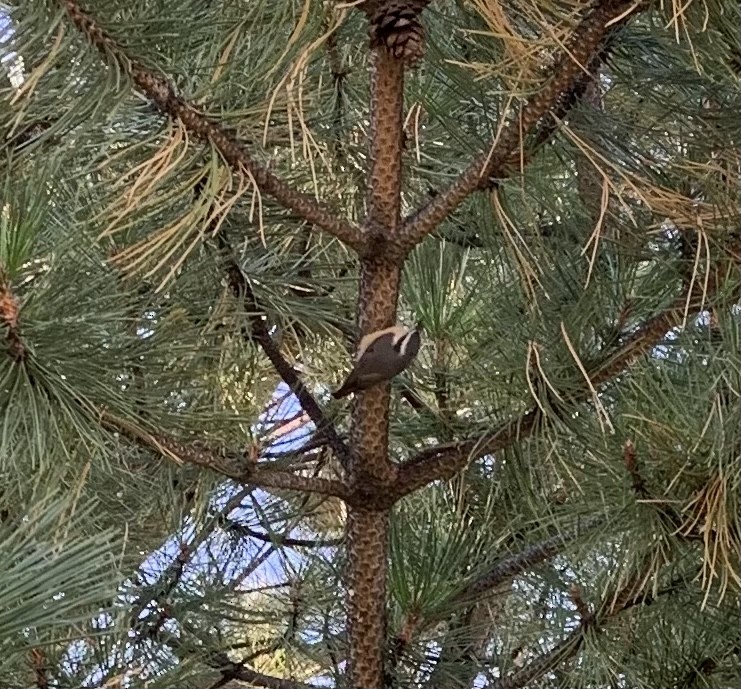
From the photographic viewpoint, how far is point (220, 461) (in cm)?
62

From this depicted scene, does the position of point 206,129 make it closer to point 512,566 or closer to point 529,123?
point 529,123

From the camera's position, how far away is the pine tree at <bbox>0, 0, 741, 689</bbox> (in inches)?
21.7

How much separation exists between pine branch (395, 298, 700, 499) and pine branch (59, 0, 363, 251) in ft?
0.45

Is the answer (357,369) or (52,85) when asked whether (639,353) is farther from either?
(52,85)

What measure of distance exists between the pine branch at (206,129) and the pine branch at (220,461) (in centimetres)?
14

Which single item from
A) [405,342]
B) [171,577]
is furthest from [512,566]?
[171,577]

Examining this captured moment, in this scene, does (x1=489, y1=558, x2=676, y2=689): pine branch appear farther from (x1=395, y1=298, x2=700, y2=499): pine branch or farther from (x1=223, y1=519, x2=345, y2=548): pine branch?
(x1=223, y1=519, x2=345, y2=548): pine branch

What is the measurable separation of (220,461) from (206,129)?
19 centimetres

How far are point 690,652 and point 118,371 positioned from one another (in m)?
0.40

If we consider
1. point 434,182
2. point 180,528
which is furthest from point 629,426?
point 180,528

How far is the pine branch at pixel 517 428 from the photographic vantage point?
0.63 m

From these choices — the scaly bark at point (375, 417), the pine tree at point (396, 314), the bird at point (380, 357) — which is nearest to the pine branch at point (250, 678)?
the pine tree at point (396, 314)

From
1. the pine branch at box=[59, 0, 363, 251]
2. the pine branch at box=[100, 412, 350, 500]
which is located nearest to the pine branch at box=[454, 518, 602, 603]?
the pine branch at box=[100, 412, 350, 500]

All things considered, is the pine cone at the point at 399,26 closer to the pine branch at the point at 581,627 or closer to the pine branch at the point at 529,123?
the pine branch at the point at 529,123
